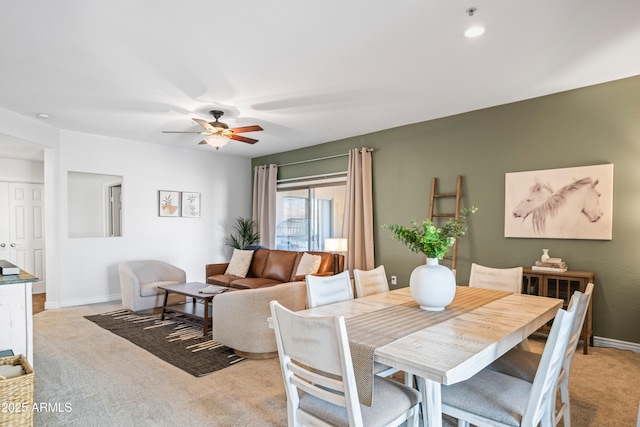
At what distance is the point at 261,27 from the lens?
257 cm

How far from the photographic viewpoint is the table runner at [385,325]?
1.46 meters

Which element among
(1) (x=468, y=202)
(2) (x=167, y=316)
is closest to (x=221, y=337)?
(2) (x=167, y=316)

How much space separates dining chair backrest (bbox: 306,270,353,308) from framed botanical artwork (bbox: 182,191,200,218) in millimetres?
4800

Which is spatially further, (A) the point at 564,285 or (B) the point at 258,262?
(B) the point at 258,262

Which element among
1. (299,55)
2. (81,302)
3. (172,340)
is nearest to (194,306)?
(172,340)

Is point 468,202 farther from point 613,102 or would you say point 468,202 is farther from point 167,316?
point 167,316

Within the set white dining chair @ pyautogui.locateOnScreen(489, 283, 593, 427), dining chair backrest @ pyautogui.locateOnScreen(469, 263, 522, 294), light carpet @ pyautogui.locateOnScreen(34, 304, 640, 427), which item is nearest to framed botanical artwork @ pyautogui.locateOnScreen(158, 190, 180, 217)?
light carpet @ pyautogui.locateOnScreen(34, 304, 640, 427)

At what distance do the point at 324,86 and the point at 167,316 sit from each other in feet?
11.6

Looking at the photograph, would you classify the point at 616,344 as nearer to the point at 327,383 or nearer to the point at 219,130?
the point at 327,383

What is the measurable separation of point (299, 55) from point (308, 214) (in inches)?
158

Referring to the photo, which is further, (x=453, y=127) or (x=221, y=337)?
(x=453, y=127)

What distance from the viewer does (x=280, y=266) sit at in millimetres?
5449

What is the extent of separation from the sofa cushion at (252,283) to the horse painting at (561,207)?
324 centimetres

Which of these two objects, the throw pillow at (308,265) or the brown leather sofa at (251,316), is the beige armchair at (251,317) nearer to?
the brown leather sofa at (251,316)
